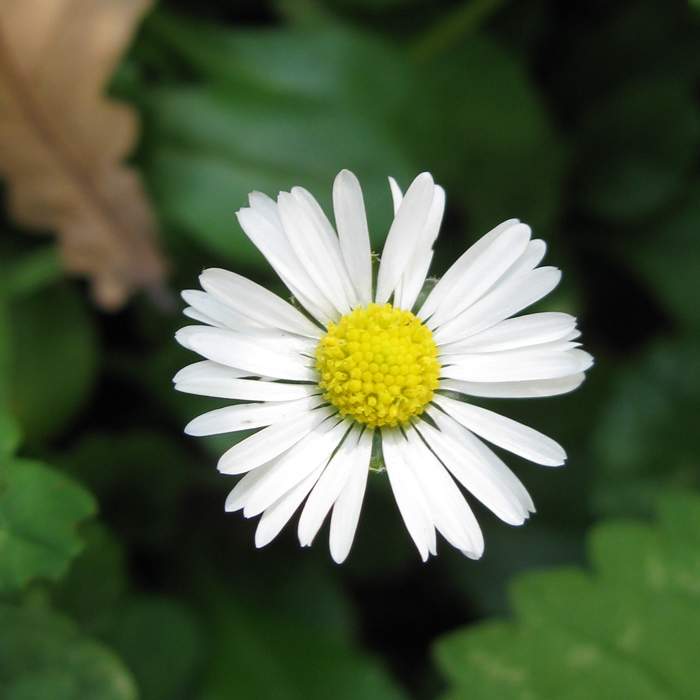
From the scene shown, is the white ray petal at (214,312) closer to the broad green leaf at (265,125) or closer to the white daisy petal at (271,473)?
the white daisy petal at (271,473)

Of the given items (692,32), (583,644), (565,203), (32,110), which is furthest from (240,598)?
(692,32)

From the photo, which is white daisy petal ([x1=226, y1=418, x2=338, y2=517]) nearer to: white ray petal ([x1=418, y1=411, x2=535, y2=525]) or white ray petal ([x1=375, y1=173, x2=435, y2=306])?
white ray petal ([x1=418, y1=411, x2=535, y2=525])

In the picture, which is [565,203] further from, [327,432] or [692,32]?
[327,432]

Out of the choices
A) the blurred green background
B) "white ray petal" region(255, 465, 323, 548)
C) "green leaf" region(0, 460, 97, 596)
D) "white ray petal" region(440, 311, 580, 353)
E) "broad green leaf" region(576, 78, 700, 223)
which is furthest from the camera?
"broad green leaf" region(576, 78, 700, 223)

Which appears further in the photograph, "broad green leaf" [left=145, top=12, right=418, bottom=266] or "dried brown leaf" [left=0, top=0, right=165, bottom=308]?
"broad green leaf" [left=145, top=12, right=418, bottom=266]

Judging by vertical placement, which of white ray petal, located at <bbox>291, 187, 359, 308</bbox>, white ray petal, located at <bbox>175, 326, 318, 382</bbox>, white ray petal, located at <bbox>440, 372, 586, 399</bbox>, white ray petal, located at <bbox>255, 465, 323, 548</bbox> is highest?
white ray petal, located at <bbox>291, 187, 359, 308</bbox>

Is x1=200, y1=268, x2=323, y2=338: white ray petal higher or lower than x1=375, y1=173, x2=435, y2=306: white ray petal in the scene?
lower

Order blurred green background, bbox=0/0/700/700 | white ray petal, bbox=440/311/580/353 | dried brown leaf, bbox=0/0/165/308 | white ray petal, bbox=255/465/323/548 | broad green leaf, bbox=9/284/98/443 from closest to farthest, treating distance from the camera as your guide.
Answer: white ray petal, bbox=255/465/323/548 < white ray petal, bbox=440/311/580/353 < blurred green background, bbox=0/0/700/700 < dried brown leaf, bbox=0/0/165/308 < broad green leaf, bbox=9/284/98/443

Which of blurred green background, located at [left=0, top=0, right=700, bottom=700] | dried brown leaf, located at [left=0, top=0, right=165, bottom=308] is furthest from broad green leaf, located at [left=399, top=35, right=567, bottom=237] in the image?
dried brown leaf, located at [left=0, top=0, right=165, bottom=308]

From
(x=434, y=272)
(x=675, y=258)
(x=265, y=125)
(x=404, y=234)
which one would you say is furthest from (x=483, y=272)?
(x=675, y=258)
